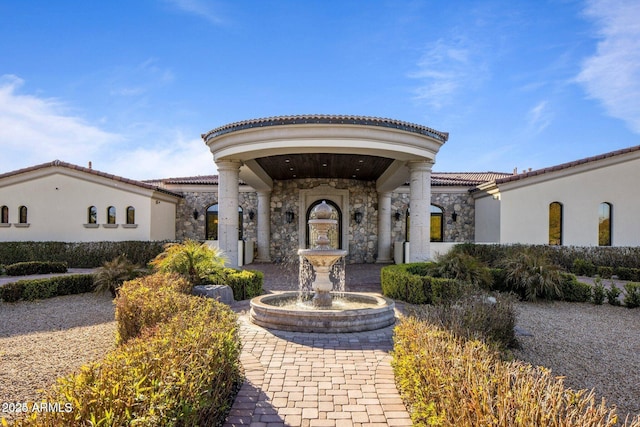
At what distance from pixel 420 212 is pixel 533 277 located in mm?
3706

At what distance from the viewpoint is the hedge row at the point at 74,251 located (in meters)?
15.9

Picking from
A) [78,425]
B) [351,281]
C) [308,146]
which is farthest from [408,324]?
[351,281]

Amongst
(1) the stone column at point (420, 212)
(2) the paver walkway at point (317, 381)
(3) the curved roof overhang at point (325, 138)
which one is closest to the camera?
(2) the paver walkway at point (317, 381)

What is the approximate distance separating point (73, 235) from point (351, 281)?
12.8 m

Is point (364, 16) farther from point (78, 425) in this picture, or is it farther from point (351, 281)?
point (78, 425)

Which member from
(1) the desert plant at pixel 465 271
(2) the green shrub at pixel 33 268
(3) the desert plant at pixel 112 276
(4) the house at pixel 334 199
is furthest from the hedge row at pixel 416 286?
(2) the green shrub at pixel 33 268

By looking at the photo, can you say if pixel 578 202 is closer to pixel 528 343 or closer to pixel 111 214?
pixel 528 343

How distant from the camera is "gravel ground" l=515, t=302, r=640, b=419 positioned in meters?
4.58

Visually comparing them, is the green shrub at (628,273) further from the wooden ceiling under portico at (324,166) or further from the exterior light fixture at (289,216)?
the exterior light fixture at (289,216)

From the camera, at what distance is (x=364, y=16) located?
361 inches

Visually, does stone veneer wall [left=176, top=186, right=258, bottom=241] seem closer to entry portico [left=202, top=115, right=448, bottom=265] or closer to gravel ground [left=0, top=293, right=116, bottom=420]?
entry portico [left=202, top=115, right=448, bottom=265]

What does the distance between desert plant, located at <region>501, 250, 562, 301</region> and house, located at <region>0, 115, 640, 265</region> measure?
2.84 m

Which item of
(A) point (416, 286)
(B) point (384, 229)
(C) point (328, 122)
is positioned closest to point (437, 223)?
(B) point (384, 229)

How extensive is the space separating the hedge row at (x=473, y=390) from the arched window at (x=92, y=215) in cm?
1706
